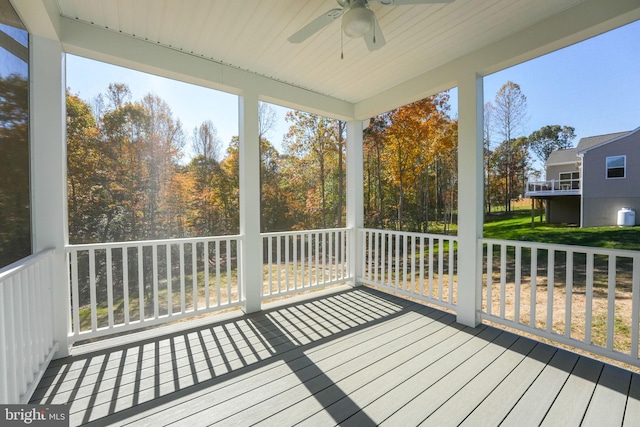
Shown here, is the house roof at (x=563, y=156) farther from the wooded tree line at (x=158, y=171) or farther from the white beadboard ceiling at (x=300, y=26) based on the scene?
the wooded tree line at (x=158, y=171)

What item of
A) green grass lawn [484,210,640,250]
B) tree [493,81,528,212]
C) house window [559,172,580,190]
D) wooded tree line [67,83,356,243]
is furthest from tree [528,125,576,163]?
wooded tree line [67,83,356,243]

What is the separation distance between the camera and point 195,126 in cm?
477

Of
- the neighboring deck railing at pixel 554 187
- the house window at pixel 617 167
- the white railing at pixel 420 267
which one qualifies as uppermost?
the house window at pixel 617 167

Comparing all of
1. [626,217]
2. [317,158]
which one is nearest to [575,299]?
[626,217]

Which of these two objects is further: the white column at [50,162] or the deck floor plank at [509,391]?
the white column at [50,162]

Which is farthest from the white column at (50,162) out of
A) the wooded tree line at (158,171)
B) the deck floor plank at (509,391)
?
the deck floor plank at (509,391)

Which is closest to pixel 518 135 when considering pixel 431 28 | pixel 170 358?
pixel 431 28

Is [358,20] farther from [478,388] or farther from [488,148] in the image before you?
[488,148]

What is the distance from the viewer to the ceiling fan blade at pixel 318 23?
1.72m

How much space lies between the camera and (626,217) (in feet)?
8.76

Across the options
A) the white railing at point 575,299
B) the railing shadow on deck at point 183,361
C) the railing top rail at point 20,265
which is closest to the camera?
the railing top rail at point 20,265

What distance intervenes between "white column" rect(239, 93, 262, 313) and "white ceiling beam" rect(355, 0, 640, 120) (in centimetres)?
190

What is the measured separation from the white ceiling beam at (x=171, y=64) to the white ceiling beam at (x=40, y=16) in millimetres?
105

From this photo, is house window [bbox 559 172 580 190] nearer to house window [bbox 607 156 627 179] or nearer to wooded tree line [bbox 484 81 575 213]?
house window [bbox 607 156 627 179]
